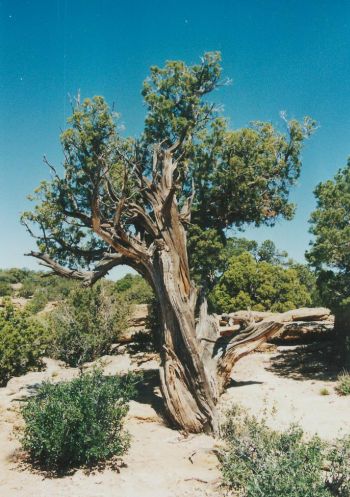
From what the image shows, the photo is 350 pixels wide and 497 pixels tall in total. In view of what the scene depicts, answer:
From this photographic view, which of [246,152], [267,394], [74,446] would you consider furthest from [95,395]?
[246,152]

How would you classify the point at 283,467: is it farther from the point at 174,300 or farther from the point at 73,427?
the point at 174,300

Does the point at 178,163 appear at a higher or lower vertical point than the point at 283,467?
higher

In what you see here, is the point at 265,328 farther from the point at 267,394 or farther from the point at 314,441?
the point at 314,441

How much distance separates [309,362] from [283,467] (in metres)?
11.6

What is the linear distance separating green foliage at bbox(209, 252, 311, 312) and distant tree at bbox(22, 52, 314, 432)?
A: 12.7 m

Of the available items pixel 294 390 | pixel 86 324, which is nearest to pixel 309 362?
pixel 294 390

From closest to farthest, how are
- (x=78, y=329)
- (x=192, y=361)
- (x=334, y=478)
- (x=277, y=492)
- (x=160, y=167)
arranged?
(x=277, y=492) < (x=334, y=478) < (x=192, y=361) < (x=160, y=167) < (x=78, y=329)

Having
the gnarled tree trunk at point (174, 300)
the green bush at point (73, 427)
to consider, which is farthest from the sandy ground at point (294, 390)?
Answer: the green bush at point (73, 427)

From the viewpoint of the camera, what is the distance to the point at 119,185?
1209cm

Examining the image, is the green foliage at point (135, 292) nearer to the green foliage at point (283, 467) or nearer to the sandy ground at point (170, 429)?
the sandy ground at point (170, 429)

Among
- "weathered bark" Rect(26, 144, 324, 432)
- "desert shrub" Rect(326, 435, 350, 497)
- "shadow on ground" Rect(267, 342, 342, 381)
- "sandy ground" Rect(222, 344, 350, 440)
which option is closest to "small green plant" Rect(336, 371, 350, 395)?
"sandy ground" Rect(222, 344, 350, 440)

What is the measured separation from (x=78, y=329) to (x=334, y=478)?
13634mm

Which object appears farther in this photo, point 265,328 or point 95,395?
point 265,328

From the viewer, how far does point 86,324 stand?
17984 millimetres
